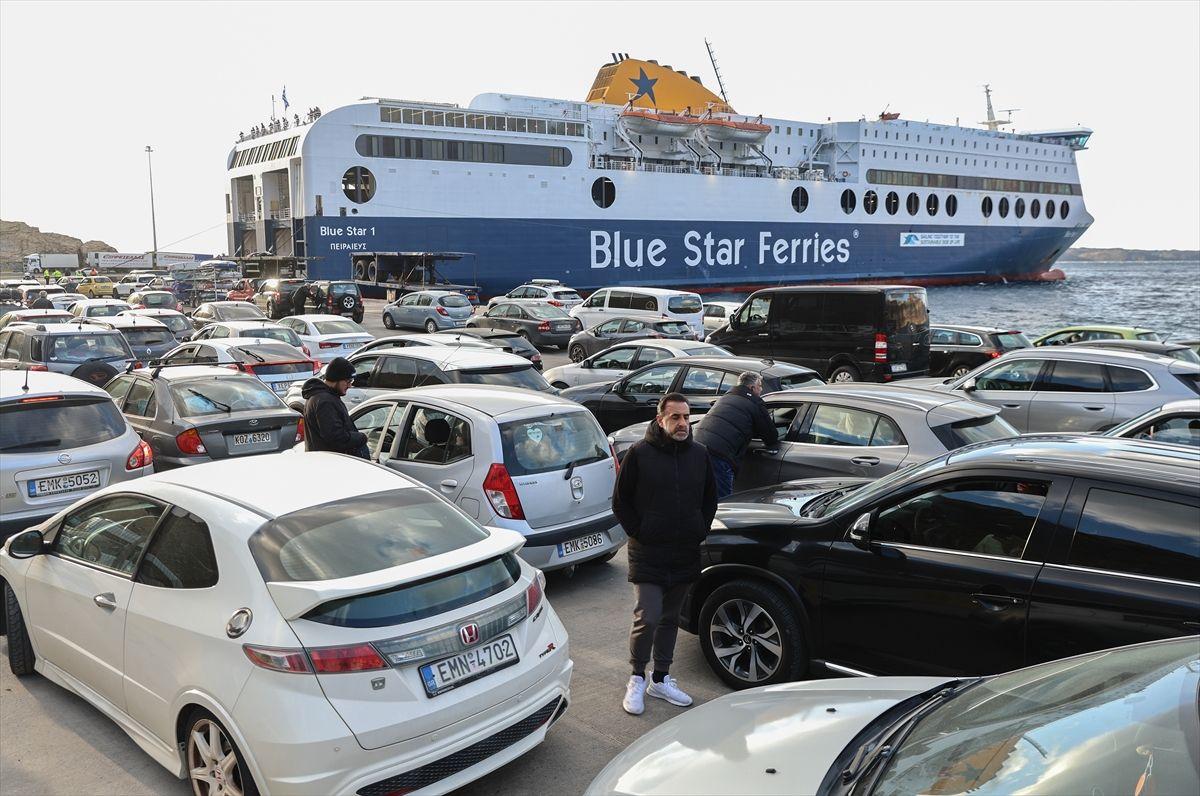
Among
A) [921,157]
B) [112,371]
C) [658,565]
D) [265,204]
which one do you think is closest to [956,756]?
[658,565]

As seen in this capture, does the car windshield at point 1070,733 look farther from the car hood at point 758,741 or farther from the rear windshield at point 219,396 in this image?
the rear windshield at point 219,396

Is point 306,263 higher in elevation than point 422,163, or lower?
lower

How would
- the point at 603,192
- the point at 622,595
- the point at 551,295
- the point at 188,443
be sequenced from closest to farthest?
the point at 622,595
the point at 188,443
the point at 551,295
the point at 603,192

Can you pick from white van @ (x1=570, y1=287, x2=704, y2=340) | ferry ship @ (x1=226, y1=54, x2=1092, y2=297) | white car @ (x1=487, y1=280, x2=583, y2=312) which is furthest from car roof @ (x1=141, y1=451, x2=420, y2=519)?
ferry ship @ (x1=226, y1=54, x2=1092, y2=297)

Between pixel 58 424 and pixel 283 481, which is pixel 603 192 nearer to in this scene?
pixel 58 424

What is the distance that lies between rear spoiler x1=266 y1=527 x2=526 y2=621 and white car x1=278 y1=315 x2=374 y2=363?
1428cm

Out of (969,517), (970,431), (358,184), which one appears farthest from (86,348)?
(358,184)

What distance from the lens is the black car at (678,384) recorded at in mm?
9594

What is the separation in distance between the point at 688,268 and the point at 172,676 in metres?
47.5

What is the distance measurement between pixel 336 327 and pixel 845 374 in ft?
35.0

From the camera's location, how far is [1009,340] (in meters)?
18.2

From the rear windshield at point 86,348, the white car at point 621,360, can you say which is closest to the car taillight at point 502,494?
the white car at point 621,360

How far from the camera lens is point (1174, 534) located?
3568mm

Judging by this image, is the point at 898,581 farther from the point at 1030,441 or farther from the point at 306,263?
the point at 306,263
